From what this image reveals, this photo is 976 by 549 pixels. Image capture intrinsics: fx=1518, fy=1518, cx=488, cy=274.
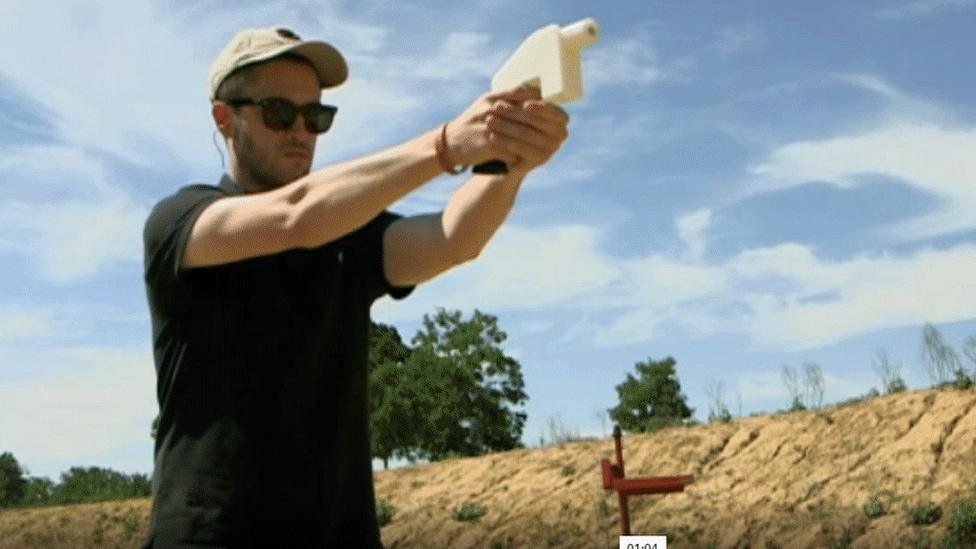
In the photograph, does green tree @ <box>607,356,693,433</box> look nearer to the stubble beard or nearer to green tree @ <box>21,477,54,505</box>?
green tree @ <box>21,477,54,505</box>

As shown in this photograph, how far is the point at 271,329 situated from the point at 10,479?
4541 centimetres

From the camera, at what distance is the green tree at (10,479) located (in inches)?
1780

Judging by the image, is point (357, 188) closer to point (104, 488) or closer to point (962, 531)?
point (962, 531)

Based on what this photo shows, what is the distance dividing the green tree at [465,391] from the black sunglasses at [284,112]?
33.1 meters

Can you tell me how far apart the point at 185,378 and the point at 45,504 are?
3089 centimetres

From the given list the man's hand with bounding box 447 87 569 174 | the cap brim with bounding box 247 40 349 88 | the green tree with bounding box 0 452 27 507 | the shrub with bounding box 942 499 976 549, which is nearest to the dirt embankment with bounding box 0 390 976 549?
the shrub with bounding box 942 499 976 549

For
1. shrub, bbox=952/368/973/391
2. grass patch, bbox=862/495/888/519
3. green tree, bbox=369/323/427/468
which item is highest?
green tree, bbox=369/323/427/468

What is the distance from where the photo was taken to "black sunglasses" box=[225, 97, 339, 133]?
3547mm

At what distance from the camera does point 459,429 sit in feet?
121

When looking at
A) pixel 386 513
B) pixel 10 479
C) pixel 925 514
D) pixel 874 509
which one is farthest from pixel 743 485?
pixel 10 479

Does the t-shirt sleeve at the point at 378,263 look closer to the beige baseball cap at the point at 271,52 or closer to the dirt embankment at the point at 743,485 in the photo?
the beige baseball cap at the point at 271,52

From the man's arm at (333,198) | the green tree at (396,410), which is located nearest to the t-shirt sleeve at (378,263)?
the man's arm at (333,198)

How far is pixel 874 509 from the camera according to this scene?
1905 centimetres

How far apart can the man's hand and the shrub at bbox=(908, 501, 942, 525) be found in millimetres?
16436
